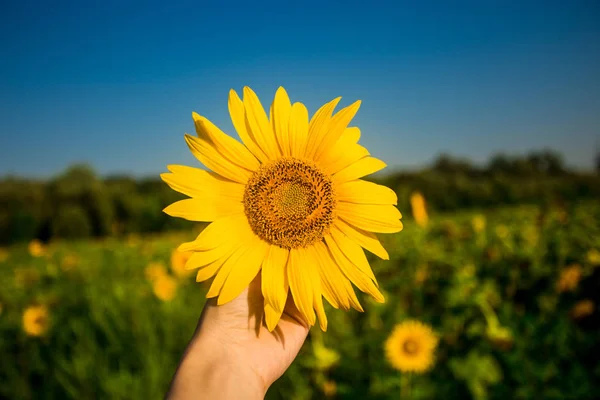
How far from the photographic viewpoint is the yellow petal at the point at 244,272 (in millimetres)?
1560

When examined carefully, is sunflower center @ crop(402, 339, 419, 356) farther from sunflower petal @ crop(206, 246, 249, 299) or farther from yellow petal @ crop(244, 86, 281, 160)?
yellow petal @ crop(244, 86, 281, 160)

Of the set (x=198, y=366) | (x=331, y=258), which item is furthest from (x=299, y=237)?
(x=198, y=366)

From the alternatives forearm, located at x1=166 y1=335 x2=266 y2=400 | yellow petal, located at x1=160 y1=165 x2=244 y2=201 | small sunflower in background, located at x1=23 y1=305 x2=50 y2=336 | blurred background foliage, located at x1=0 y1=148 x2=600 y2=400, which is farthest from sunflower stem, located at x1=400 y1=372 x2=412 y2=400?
small sunflower in background, located at x1=23 y1=305 x2=50 y2=336

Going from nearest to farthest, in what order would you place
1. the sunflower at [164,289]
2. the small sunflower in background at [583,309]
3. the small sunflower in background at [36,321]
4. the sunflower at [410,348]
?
the sunflower at [410,348] → the small sunflower in background at [583,309] → the small sunflower in background at [36,321] → the sunflower at [164,289]

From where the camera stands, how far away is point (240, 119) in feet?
5.28

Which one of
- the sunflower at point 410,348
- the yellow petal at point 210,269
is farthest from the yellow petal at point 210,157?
the sunflower at point 410,348

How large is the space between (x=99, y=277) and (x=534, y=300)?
5367 mm

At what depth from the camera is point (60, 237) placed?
Result: 13500 mm

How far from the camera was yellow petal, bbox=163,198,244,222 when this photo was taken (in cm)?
154

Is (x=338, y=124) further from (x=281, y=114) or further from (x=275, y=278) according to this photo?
(x=275, y=278)

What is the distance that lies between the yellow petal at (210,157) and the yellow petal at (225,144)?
0.02 metres

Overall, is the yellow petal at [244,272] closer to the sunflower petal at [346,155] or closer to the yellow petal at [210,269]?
the yellow petal at [210,269]

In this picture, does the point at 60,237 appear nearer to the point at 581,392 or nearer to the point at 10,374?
the point at 10,374

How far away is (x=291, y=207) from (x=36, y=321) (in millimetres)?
4115
